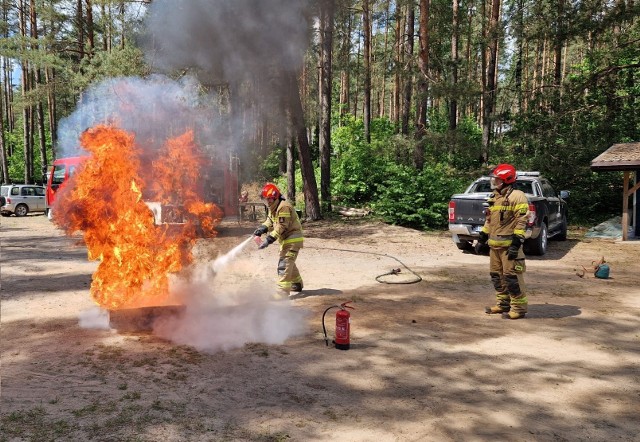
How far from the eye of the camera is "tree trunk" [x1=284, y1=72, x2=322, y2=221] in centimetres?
1383

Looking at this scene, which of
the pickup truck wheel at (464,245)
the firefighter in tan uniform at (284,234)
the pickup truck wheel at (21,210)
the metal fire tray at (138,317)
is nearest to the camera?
the metal fire tray at (138,317)

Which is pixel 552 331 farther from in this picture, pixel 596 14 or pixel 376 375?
pixel 596 14

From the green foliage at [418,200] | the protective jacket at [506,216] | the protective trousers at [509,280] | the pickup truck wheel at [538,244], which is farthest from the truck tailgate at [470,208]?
the green foliage at [418,200]

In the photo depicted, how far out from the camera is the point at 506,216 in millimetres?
6684

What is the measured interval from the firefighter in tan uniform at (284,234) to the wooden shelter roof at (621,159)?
1073 centimetres

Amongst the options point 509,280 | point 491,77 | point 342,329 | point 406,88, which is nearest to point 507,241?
point 509,280

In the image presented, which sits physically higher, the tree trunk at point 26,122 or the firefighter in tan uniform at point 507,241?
the tree trunk at point 26,122

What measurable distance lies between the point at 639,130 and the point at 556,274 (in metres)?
Answer: 13.1

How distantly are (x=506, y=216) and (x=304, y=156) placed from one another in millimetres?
11297

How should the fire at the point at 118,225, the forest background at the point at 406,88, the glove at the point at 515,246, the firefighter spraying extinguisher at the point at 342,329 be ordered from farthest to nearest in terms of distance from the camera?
the forest background at the point at 406,88
the glove at the point at 515,246
the fire at the point at 118,225
the firefighter spraying extinguisher at the point at 342,329

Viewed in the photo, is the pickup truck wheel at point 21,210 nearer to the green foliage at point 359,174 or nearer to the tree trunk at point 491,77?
the green foliage at point 359,174

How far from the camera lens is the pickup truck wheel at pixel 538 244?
1151 centimetres

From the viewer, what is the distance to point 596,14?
53.2ft

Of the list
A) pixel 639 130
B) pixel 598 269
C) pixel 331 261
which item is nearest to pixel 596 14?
pixel 639 130
